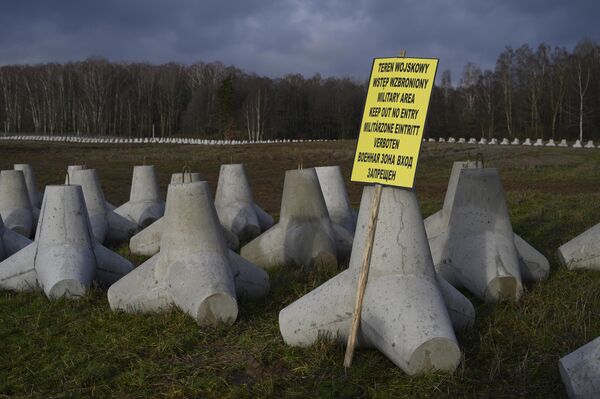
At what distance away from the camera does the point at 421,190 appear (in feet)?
54.2

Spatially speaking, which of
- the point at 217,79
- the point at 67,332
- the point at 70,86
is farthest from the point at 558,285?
the point at 217,79

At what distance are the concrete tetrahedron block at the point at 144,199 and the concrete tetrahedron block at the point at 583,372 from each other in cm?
738

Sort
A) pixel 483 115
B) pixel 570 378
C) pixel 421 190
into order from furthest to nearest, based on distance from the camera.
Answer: pixel 483 115, pixel 421 190, pixel 570 378

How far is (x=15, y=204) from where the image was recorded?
8852mm

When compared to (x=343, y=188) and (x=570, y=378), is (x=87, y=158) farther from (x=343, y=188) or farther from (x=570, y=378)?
(x=570, y=378)

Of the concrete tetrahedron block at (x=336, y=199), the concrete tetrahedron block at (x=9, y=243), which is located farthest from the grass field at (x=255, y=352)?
the concrete tetrahedron block at (x=336, y=199)

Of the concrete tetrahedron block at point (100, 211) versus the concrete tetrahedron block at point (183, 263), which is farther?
the concrete tetrahedron block at point (100, 211)

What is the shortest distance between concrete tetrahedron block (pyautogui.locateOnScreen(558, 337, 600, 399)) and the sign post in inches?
49.3

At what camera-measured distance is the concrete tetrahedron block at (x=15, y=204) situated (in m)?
8.73

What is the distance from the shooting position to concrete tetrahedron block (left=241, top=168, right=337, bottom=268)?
6918 mm

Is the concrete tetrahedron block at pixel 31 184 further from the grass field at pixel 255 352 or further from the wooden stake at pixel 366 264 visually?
the wooden stake at pixel 366 264

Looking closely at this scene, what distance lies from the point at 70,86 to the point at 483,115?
1596 inches

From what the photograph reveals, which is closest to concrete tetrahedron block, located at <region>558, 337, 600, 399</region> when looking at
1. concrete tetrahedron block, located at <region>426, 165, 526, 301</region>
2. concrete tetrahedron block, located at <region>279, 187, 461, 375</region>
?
concrete tetrahedron block, located at <region>279, 187, 461, 375</region>

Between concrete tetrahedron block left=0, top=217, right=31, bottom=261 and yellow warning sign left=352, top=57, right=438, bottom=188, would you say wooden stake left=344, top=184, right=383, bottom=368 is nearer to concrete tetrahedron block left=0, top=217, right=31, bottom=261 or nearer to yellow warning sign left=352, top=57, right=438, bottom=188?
yellow warning sign left=352, top=57, right=438, bottom=188
